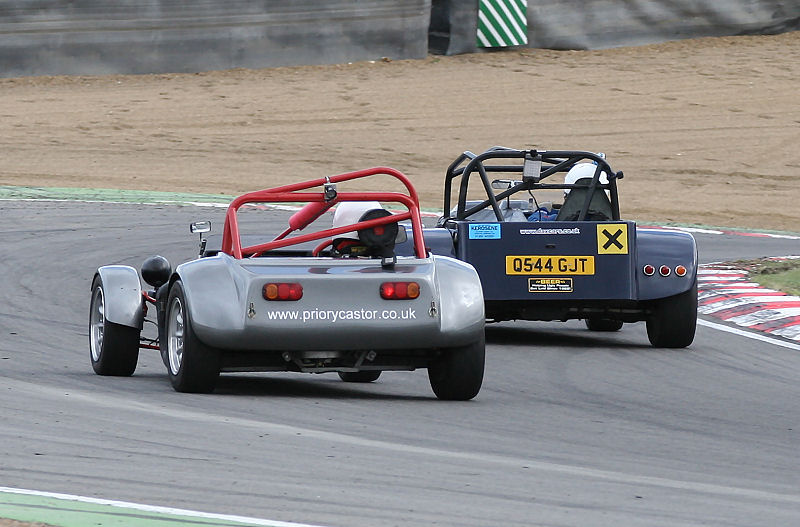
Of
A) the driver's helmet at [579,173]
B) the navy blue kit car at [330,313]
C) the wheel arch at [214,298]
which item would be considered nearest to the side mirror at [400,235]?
the navy blue kit car at [330,313]

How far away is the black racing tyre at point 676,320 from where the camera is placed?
11180 mm

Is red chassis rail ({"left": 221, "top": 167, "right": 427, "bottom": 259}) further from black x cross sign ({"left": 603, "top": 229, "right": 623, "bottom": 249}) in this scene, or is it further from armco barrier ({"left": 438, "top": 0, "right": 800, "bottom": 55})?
armco barrier ({"left": 438, "top": 0, "right": 800, "bottom": 55})

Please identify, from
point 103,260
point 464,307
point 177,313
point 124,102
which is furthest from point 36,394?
point 124,102

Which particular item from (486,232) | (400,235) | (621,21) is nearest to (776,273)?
(486,232)

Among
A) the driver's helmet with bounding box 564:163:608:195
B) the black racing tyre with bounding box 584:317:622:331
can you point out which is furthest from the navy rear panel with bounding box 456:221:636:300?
Result: the black racing tyre with bounding box 584:317:622:331

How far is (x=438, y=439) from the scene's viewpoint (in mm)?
6906

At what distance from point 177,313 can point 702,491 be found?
10.3 feet

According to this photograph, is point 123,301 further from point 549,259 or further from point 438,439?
point 549,259

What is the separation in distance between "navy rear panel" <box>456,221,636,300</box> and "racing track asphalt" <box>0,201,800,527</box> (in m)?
0.40

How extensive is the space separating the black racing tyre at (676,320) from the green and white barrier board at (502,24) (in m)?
18.2

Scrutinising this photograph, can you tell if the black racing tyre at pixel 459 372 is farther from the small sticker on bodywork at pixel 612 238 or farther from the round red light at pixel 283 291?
the small sticker on bodywork at pixel 612 238

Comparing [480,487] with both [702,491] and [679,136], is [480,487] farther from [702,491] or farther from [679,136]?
[679,136]

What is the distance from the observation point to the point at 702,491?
5910 mm

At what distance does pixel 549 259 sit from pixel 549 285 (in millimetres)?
181
